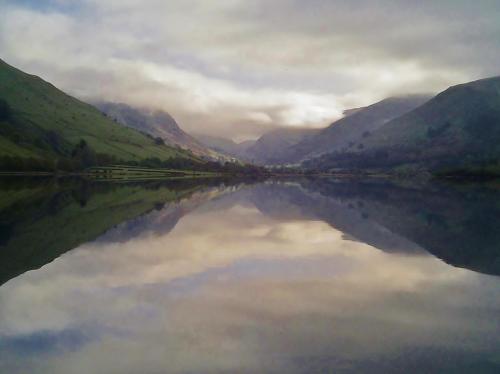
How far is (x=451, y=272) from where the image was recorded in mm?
23969

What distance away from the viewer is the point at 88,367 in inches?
479

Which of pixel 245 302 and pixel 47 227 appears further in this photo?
pixel 47 227

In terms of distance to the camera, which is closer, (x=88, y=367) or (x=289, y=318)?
A: (x=88, y=367)

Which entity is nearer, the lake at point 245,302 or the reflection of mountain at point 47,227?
the lake at point 245,302

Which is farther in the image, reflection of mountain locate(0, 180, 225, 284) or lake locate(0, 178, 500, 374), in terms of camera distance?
reflection of mountain locate(0, 180, 225, 284)

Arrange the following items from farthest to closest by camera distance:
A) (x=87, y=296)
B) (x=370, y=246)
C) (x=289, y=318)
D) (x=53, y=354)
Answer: (x=370, y=246) → (x=87, y=296) → (x=289, y=318) → (x=53, y=354)

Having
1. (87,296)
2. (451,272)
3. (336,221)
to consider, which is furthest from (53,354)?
(336,221)

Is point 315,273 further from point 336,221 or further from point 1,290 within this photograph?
point 336,221

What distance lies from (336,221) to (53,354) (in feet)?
126

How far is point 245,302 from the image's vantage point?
1792 cm

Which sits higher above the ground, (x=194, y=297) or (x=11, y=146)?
(x=11, y=146)

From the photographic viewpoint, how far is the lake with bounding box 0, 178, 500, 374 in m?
12.8

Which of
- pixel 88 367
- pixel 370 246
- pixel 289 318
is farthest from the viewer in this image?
pixel 370 246

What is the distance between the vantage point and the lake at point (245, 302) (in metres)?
12.8
